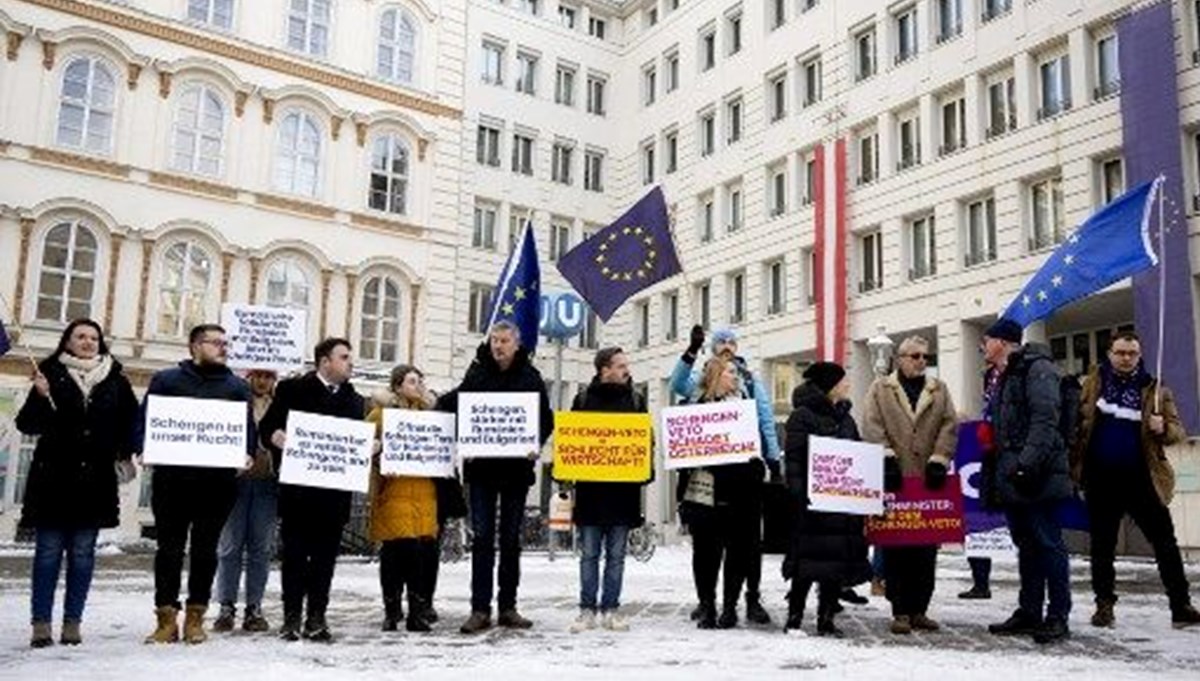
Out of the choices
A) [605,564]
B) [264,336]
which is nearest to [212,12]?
[264,336]

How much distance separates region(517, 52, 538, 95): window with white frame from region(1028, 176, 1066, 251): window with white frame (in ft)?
64.1

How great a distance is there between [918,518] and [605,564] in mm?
2272

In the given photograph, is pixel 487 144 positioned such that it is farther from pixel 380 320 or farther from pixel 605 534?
pixel 605 534

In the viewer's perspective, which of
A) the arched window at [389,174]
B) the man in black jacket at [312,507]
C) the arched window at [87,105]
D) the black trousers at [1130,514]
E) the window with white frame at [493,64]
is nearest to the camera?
the man in black jacket at [312,507]

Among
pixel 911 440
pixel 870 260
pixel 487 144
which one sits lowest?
pixel 911 440

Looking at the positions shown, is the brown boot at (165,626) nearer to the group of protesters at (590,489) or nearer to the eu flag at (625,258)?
the group of protesters at (590,489)

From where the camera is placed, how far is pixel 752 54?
35.0 metres

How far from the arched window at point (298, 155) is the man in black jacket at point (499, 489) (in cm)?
2367

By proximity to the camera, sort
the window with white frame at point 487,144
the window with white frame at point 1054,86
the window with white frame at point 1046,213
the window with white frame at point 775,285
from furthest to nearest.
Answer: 1. the window with white frame at point 487,144
2. the window with white frame at point 775,285
3. the window with white frame at point 1054,86
4. the window with white frame at point 1046,213

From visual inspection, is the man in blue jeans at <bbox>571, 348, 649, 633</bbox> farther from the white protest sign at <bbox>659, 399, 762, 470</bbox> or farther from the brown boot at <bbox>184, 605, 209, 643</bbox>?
the brown boot at <bbox>184, 605, 209, 643</bbox>

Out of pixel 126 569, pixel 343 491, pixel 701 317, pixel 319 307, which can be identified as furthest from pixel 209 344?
pixel 701 317

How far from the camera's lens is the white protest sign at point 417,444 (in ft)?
25.7

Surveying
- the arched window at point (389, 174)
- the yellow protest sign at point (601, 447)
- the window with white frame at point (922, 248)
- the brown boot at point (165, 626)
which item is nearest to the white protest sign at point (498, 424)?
the yellow protest sign at point (601, 447)

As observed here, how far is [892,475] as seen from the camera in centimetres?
791
